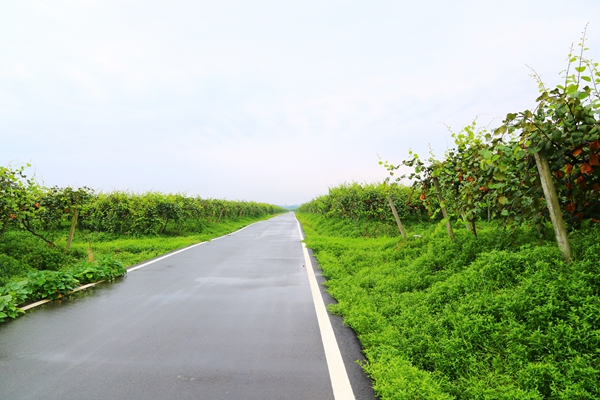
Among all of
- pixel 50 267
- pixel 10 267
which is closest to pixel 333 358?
pixel 10 267

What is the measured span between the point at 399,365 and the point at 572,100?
3109mm

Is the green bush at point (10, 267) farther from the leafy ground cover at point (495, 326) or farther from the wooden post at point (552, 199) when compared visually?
the wooden post at point (552, 199)

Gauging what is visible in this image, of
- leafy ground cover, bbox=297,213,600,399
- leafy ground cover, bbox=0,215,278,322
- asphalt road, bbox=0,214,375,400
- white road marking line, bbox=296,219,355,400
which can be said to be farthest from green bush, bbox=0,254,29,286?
leafy ground cover, bbox=297,213,600,399

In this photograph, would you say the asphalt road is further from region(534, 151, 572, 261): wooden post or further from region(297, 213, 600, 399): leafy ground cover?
region(534, 151, 572, 261): wooden post

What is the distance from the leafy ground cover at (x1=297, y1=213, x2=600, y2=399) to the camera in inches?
110

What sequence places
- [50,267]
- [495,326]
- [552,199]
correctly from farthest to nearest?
[50,267], [552,199], [495,326]

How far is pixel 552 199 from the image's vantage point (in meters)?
3.95

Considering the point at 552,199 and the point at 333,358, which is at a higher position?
the point at 552,199

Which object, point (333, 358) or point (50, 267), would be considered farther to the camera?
point (50, 267)

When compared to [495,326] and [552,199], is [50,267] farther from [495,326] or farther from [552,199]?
[552,199]

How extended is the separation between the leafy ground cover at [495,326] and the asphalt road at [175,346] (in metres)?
0.44

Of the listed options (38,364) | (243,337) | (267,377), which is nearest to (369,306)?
(243,337)

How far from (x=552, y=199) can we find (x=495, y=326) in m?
1.65

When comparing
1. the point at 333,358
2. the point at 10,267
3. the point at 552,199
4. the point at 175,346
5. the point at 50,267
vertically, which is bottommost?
the point at 333,358
